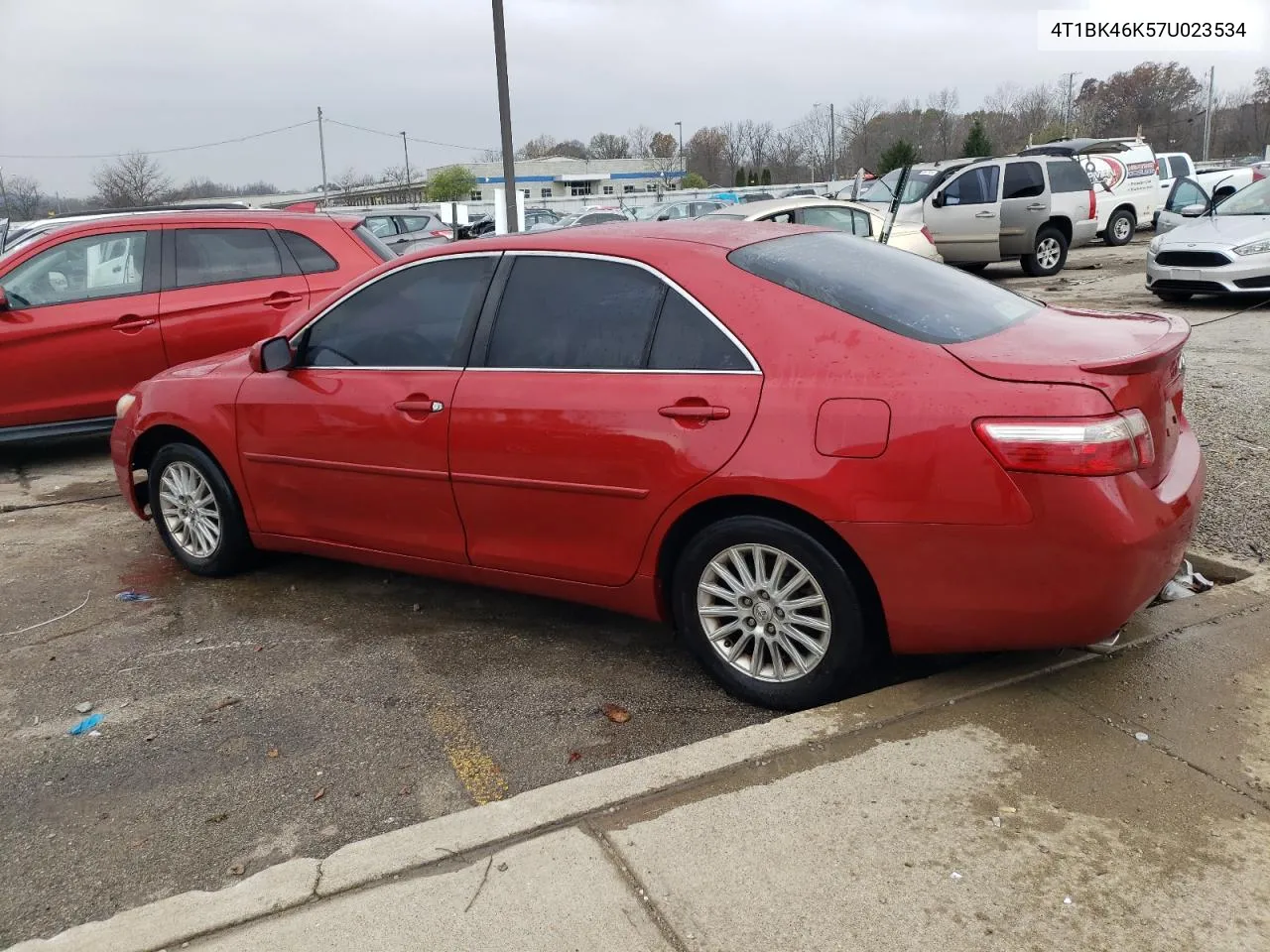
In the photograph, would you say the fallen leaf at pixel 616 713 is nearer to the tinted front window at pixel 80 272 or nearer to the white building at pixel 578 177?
the tinted front window at pixel 80 272

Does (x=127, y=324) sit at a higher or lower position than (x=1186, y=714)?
higher

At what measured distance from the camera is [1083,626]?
312 cm

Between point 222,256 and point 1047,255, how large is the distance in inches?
536

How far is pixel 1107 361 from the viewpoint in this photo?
10.1 ft

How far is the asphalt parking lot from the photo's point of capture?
3.08 m

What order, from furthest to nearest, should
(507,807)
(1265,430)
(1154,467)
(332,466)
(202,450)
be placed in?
(1265,430)
(202,450)
(332,466)
(1154,467)
(507,807)

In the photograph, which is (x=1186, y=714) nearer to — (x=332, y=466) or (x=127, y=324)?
(x=332, y=466)

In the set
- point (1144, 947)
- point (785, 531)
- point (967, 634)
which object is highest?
point (785, 531)

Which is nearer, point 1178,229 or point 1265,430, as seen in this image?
point 1265,430

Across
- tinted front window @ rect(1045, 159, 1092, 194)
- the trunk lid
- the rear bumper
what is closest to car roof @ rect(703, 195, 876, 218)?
the trunk lid

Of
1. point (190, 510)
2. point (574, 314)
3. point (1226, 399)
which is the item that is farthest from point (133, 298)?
point (1226, 399)

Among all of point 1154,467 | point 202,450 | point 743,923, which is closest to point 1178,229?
point 1154,467

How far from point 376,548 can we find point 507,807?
70.9 inches

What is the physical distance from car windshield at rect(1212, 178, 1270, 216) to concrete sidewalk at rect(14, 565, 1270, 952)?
11.3 metres
